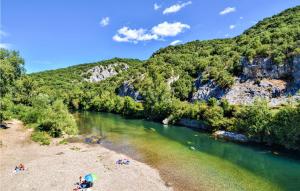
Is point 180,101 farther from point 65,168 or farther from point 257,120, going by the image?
point 65,168

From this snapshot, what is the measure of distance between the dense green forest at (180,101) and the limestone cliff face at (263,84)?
3.05 m

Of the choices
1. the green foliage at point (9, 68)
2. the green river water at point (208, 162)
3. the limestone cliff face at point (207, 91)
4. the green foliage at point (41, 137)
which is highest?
the green foliage at point (9, 68)

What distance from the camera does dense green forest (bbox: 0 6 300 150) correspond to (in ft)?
183

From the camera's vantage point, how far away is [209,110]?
76500mm

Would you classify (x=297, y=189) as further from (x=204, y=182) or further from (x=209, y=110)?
(x=209, y=110)

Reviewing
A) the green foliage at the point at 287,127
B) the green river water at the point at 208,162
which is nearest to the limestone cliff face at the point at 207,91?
the green river water at the point at 208,162

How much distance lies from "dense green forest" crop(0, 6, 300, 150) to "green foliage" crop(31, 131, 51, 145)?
451mm

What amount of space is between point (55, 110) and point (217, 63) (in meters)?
91.0

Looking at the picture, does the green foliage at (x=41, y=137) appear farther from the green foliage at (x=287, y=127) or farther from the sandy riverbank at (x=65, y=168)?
the green foliage at (x=287, y=127)

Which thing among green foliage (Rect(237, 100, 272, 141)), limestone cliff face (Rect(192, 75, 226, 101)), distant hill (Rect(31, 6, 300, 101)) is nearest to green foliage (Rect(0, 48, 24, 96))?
green foliage (Rect(237, 100, 272, 141))

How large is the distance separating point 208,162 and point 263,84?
65319mm

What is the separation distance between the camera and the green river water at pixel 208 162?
35.1 meters

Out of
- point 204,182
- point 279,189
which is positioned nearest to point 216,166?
point 204,182

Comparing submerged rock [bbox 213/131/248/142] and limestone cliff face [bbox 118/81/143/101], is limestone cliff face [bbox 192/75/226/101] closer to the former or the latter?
limestone cliff face [bbox 118/81/143/101]
